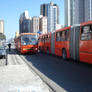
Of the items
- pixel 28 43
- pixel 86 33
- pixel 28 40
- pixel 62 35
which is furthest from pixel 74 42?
pixel 28 40

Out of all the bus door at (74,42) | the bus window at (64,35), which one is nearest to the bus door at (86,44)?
the bus door at (74,42)

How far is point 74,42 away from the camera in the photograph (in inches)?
537

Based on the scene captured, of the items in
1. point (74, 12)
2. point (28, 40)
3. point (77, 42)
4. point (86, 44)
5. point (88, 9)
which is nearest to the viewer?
point (86, 44)

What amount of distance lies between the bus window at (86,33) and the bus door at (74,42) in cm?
85

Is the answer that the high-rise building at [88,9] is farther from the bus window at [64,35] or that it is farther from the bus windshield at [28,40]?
the bus window at [64,35]

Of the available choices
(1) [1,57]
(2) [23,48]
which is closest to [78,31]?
(1) [1,57]

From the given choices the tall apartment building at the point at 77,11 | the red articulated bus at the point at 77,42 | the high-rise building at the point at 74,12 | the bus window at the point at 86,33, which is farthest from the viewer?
the high-rise building at the point at 74,12

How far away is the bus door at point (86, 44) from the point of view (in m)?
11.0

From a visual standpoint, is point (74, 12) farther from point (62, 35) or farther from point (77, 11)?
point (62, 35)

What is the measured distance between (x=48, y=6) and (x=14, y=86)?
14254 cm

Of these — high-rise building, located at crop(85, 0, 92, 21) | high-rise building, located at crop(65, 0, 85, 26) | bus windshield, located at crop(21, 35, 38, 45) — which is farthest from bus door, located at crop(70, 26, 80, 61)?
high-rise building, located at crop(65, 0, 85, 26)

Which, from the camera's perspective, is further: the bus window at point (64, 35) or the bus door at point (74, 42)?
the bus window at point (64, 35)

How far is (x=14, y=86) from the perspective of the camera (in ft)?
21.5

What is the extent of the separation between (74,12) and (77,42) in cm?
9575
